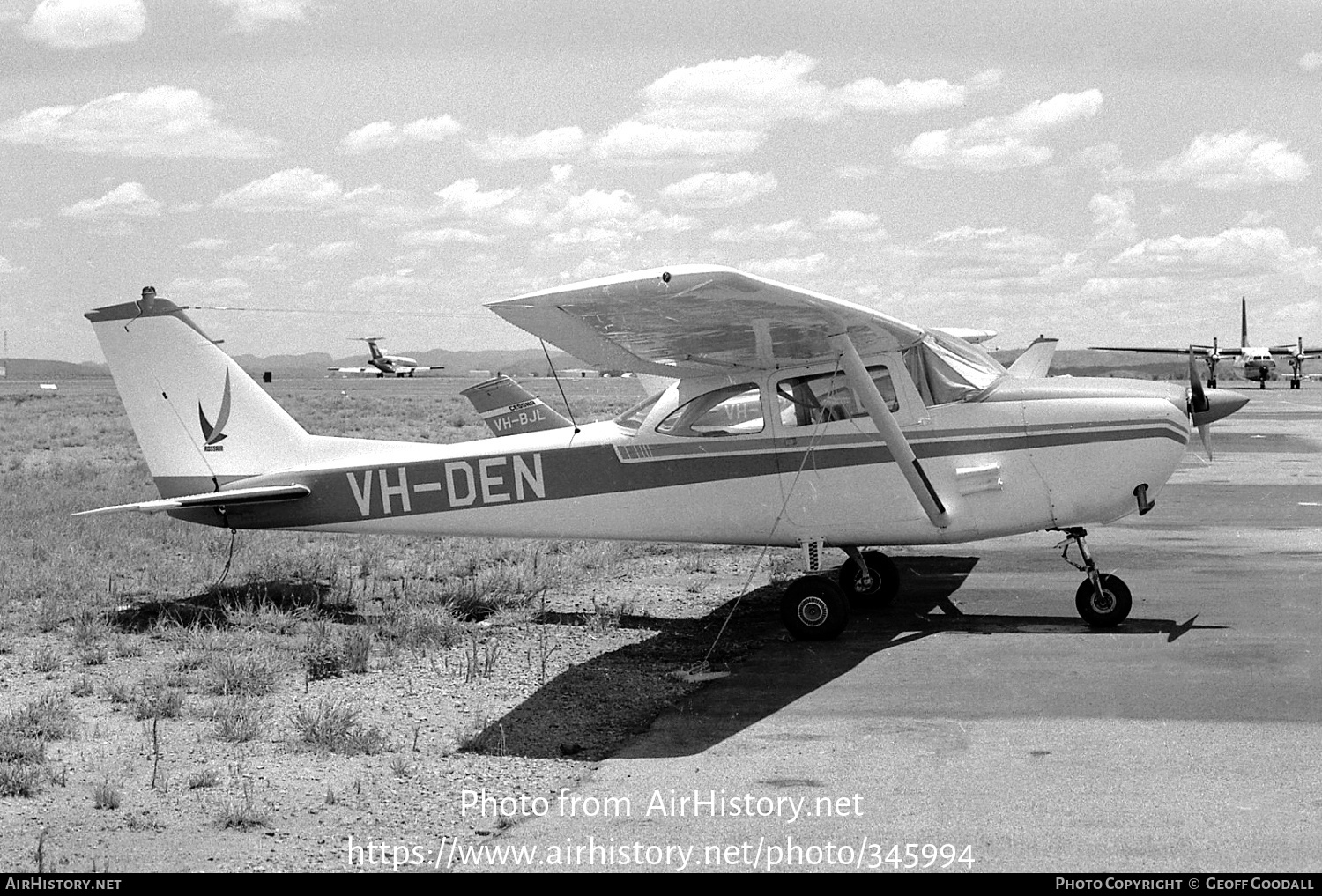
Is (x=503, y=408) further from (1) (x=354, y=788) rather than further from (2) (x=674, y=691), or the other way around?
(1) (x=354, y=788)

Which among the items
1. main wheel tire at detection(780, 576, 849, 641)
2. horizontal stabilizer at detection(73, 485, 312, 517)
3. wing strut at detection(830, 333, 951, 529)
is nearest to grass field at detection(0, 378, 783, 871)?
main wheel tire at detection(780, 576, 849, 641)

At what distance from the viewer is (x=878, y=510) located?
10.1 meters

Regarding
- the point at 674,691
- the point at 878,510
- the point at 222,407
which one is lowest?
the point at 674,691

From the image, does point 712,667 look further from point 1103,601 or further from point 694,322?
point 1103,601

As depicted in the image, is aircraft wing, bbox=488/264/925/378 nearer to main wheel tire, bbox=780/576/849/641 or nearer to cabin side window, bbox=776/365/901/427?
cabin side window, bbox=776/365/901/427

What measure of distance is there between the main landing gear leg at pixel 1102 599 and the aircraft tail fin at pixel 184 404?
6.46 m

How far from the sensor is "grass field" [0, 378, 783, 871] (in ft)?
19.0

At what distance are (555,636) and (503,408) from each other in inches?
253

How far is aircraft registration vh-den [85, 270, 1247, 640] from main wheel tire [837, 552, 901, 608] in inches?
0.9

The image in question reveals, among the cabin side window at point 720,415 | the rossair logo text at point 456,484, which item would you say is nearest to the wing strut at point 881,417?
the cabin side window at point 720,415

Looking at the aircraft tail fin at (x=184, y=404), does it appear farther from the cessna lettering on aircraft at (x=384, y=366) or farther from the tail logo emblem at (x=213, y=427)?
the cessna lettering on aircraft at (x=384, y=366)

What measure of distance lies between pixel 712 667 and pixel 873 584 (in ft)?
9.12
